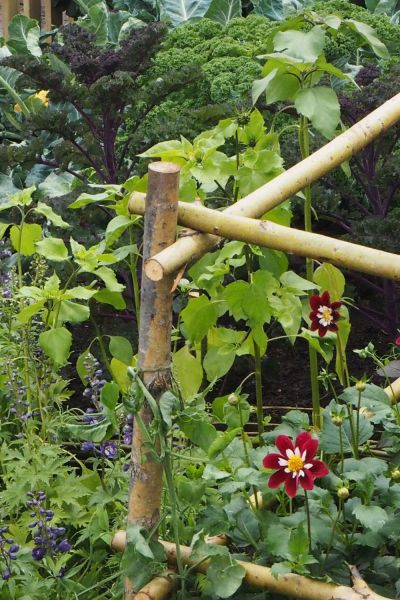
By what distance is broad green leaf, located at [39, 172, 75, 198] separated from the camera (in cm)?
391

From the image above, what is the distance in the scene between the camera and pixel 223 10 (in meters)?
5.55

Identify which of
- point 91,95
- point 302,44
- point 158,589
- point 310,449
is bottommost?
point 158,589

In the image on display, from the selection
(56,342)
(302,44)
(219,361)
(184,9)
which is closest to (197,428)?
(219,361)

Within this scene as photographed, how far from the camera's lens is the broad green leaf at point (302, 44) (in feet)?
6.75

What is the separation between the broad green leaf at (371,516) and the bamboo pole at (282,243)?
0.36 metres

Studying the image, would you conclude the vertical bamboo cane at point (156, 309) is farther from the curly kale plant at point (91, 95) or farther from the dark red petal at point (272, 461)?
the curly kale plant at point (91, 95)

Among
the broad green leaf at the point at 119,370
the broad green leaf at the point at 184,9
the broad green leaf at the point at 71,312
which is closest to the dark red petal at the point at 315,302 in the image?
the broad green leaf at the point at 71,312

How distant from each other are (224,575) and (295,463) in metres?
0.24

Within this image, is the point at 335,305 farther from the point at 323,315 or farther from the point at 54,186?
the point at 54,186

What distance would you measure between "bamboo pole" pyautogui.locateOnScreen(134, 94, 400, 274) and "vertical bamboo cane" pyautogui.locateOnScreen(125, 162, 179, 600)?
0.04 meters

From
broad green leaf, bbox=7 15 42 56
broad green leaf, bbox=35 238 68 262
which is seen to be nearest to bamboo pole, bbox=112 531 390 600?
broad green leaf, bbox=35 238 68 262

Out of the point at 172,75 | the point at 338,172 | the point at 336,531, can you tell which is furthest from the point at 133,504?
the point at 172,75

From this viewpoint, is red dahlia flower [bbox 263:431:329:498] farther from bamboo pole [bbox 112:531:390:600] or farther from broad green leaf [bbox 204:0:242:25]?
broad green leaf [bbox 204:0:242:25]

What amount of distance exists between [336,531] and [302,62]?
0.86m
